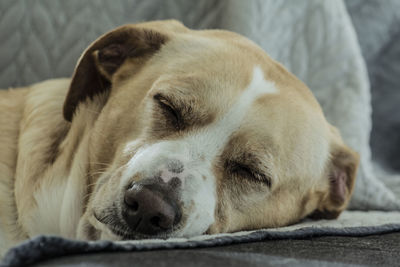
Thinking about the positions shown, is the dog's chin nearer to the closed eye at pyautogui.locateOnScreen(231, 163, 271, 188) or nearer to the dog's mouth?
the dog's mouth

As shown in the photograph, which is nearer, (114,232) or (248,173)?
(114,232)

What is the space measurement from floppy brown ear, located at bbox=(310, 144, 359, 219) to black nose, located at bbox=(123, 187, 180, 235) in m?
0.76

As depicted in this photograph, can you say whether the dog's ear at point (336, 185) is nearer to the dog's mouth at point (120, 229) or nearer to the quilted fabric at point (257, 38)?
the quilted fabric at point (257, 38)

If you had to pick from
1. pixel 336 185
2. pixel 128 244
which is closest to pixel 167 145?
pixel 128 244

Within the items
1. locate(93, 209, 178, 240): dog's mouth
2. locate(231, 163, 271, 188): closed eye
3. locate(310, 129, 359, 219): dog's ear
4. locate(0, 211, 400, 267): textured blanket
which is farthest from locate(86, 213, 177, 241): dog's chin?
locate(310, 129, 359, 219): dog's ear

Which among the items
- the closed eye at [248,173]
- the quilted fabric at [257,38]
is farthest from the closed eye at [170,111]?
the quilted fabric at [257,38]

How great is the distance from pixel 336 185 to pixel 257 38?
836 mm

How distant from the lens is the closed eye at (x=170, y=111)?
1431 millimetres

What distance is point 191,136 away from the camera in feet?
4.60

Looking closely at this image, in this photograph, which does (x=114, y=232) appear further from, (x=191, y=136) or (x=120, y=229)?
(x=191, y=136)

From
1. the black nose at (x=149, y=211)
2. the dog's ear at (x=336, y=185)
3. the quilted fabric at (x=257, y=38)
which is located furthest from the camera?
the quilted fabric at (x=257, y=38)

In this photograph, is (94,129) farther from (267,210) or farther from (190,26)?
(190,26)

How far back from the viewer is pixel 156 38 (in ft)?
5.40

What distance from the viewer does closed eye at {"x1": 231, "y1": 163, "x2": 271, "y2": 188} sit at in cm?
143
